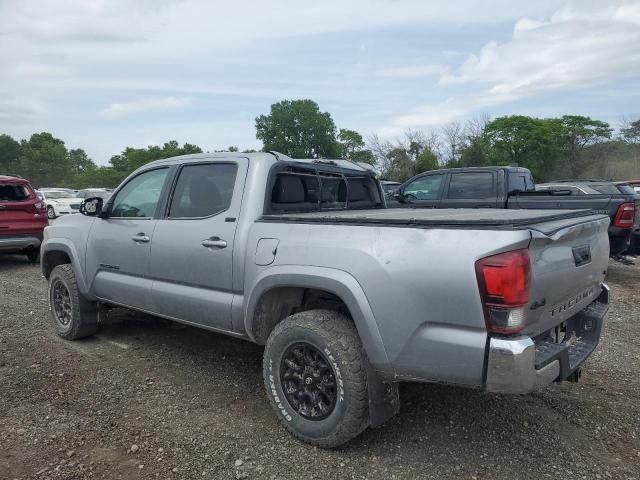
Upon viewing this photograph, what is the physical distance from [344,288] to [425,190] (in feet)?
24.6

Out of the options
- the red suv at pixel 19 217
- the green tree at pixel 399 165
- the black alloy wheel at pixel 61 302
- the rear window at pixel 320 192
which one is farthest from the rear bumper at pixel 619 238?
the green tree at pixel 399 165

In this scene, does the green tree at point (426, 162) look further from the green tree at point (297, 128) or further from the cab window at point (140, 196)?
the cab window at point (140, 196)

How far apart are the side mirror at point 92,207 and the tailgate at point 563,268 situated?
3.79 metres

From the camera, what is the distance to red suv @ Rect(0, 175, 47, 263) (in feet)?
30.7

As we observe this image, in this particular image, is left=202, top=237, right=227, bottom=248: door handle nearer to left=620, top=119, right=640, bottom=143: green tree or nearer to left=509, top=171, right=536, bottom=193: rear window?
left=509, top=171, right=536, bottom=193: rear window

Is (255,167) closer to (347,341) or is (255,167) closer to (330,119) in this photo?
(347,341)

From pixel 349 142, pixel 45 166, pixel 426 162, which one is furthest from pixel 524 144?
pixel 45 166

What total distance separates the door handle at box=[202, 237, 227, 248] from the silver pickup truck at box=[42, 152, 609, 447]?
→ 0.03ft

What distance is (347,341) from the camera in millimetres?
2887

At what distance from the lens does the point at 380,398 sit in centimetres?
288

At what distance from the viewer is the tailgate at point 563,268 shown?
2500mm

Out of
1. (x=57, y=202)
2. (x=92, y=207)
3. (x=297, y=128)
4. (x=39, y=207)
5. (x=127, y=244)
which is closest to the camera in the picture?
(x=127, y=244)

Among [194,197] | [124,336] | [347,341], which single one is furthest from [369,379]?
[124,336]

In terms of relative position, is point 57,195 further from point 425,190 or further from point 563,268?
point 563,268
